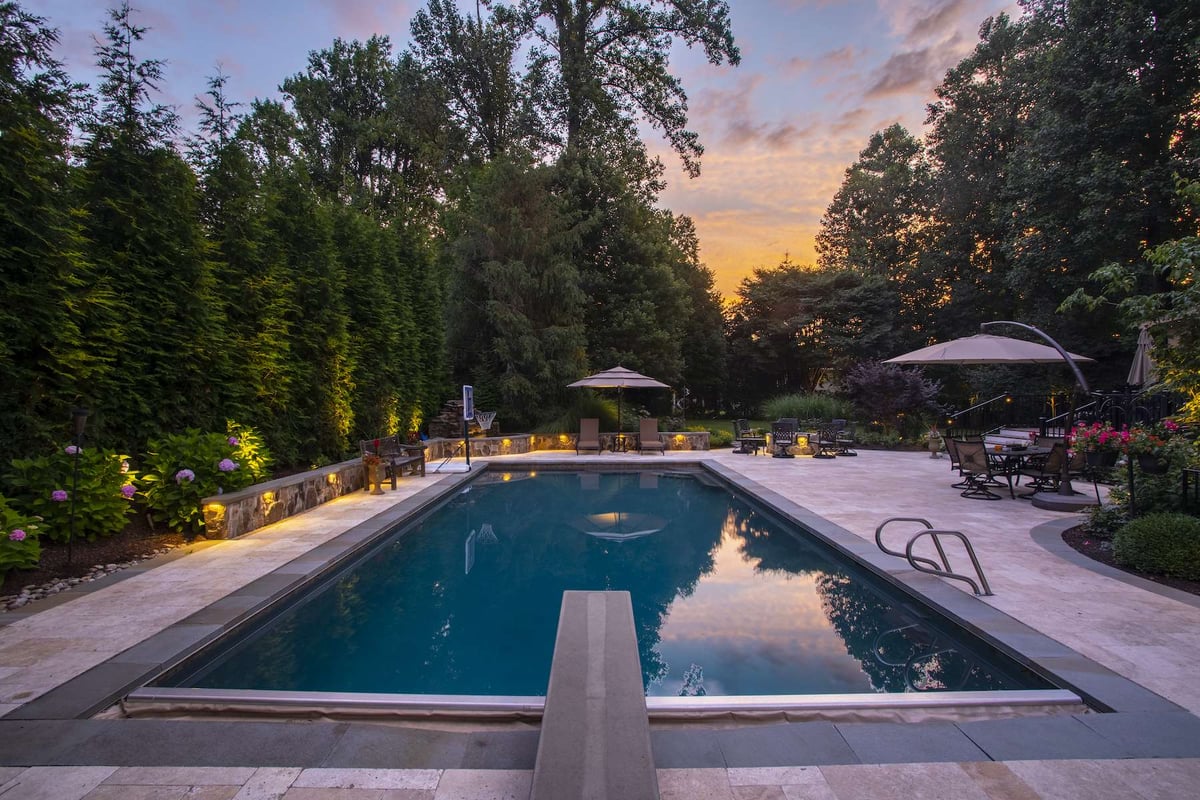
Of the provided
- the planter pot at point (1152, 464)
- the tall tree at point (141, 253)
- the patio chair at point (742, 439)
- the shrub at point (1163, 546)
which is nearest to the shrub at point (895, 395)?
the patio chair at point (742, 439)

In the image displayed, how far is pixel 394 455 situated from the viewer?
9.27 metres

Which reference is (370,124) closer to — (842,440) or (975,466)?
(842,440)

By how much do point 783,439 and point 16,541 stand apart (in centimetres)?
1254

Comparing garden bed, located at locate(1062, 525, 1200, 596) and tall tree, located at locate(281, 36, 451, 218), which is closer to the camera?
garden bed, located at locate(1062, 525, 1200, 596)

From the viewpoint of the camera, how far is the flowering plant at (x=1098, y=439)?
529cm

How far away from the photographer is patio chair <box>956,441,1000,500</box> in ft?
25.8

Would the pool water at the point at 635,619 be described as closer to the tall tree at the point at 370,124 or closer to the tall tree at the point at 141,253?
the tall tree at the point at 141,253

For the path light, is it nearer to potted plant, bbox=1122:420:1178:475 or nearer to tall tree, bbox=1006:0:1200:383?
potted plant, bbox=1122:420:1178:475

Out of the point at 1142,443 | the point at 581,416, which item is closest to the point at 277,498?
the point at 1142,443

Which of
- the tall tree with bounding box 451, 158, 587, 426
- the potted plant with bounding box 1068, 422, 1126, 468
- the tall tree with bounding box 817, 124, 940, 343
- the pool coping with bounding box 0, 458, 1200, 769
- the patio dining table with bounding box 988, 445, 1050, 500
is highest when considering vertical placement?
the tall tree with bounding box 817, 124, 940, 343

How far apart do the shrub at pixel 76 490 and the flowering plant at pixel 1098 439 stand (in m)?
9.02

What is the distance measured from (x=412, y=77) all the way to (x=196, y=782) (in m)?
21.9

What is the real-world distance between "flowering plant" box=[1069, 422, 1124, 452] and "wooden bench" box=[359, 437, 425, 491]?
888 cm

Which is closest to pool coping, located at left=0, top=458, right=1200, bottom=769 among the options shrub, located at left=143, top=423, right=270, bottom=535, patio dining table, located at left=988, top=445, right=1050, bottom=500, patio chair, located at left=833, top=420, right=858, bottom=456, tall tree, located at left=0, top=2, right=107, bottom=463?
tall tree, located at left=0, top=2, right=107, bottom=463
